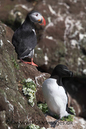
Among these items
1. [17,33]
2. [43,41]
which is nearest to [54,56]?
[43,41]

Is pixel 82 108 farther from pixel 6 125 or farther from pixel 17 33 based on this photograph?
pixel 6 125

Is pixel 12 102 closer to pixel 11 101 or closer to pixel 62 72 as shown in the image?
pixel 11 101

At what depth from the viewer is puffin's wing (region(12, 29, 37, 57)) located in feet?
24.0

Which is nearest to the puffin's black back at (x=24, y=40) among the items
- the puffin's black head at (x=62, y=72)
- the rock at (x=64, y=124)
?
the puffin's black head at (x=62, y=72)

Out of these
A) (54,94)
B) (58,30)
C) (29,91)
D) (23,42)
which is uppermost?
(23,42)

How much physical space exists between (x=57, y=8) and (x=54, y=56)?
2812 mm

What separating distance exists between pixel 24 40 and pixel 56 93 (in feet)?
6.82

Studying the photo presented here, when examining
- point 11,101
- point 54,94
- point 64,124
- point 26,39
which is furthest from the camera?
point 26,39

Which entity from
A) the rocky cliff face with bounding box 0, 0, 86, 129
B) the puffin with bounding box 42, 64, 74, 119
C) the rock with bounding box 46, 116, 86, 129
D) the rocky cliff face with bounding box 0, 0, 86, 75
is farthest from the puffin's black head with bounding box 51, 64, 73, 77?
the rocky cliff face with bounding box 0, 0, 86, 75

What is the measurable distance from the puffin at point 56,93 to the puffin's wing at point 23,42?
1296mm

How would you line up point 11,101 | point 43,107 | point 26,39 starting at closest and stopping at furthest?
1. point 11,101
2. point 43,107
3. point 26,39

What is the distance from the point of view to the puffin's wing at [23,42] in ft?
24.0

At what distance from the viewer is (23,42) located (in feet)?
24.2

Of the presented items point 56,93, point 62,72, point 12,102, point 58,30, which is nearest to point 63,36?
point 58,30
